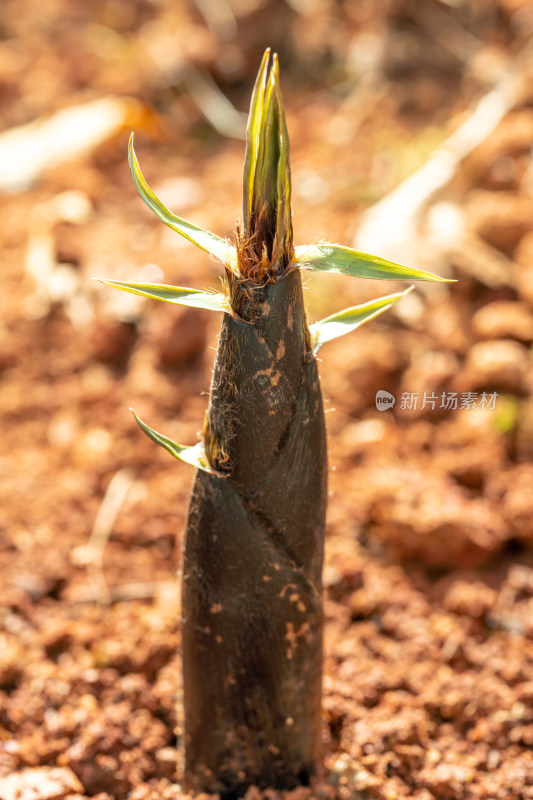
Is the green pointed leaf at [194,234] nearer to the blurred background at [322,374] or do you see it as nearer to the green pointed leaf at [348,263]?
the green pointed leaf at [348,263]

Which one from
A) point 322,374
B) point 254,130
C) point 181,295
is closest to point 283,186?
point 254,130

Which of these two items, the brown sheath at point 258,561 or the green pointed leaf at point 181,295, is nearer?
the green pointed leaf at point 181,295

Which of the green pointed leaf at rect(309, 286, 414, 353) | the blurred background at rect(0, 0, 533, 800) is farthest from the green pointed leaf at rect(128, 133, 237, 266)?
the blurred background at rect(0, 0, 533, 800)

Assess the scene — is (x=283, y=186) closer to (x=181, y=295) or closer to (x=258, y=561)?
(x=181, y=295)

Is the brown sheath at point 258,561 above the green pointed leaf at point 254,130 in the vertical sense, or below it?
below

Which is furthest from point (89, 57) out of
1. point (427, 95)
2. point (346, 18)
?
point (427, 95)

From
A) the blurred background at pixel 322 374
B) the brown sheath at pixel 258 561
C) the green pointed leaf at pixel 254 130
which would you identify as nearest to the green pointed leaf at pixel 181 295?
the brown sheath at pixel 258 561

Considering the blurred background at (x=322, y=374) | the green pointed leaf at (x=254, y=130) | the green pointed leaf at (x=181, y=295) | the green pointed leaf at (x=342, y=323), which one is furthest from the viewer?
the blurred background at (x=322, y=374)

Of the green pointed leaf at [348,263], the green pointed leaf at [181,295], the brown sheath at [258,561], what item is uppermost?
the green pointed leaf at [348,263]
